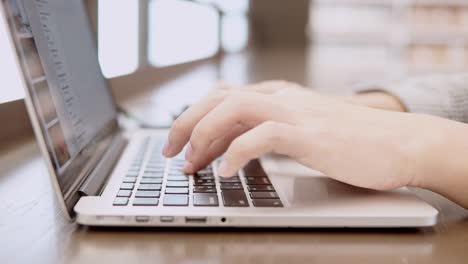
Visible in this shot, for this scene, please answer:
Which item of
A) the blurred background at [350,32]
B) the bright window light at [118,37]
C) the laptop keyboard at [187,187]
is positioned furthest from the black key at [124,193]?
the blurred background at [350,32]

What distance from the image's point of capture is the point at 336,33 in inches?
210

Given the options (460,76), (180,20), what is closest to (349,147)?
(460,76)

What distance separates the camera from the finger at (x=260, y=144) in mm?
436

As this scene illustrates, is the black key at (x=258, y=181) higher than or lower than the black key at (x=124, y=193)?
lower

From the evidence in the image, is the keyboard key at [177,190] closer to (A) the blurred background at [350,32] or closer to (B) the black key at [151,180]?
(B) the black key at [151,180]

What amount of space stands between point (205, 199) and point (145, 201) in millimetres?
49

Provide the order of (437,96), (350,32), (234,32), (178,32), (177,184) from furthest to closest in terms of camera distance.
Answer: (350,32), (234,32), (178,32), (437,96), (177,184)

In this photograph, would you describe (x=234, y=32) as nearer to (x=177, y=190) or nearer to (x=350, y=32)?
(x=350, y=32)

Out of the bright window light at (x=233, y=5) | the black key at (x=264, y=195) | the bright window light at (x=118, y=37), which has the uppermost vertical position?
the black key at (x=264, y=195)

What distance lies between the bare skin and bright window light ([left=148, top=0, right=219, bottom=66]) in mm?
1490

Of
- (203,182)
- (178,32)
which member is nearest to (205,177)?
(203,182)

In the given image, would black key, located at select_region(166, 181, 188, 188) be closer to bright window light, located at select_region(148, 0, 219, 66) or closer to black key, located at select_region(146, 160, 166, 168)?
black key, located at select_region(146, 160, 166, 168)

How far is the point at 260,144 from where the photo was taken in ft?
1.43

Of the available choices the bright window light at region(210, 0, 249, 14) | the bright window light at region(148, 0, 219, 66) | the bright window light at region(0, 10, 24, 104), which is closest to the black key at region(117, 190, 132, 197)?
the bright window light at region(0, 10, 24, 104)
